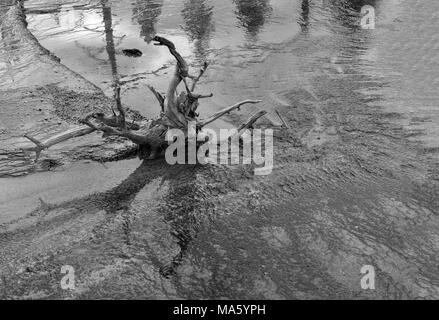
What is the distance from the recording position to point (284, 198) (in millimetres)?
6523

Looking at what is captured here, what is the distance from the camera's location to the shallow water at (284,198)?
5348 millimetres

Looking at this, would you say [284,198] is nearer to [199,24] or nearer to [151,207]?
[151,207]

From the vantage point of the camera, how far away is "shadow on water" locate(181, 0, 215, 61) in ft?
35.7

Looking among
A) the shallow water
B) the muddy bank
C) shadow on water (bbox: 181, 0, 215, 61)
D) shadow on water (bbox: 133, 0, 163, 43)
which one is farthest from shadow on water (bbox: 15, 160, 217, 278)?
shadow on water (bbox: 133, 0, 163, 43)

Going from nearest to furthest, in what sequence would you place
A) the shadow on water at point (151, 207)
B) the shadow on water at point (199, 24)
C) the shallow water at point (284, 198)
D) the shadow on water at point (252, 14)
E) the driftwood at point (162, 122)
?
the shallow water at point (284, 198) → the shadow on water at point (151, 207) → the driftwood at point (162, 122) → the shadow on water at point (199, 24) → the shadow on water at point (252, 14)

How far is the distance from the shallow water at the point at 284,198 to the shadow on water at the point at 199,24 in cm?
13

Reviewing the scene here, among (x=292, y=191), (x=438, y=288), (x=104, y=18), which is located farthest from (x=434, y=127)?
(x=104, y=18)

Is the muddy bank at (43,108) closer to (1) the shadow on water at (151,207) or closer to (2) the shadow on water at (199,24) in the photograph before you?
(1) the shadow on water at (151,207)

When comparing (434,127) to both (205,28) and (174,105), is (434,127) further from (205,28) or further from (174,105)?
(205,28)

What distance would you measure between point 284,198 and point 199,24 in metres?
6.93

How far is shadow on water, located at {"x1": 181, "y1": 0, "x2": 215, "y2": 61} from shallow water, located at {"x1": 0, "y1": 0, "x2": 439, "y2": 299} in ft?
0.43

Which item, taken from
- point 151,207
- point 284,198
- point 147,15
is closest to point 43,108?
point 151,207

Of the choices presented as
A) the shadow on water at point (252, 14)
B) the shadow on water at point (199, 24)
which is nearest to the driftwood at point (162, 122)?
the shadow on water at point (199, 24)

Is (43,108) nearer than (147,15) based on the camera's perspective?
Yes
